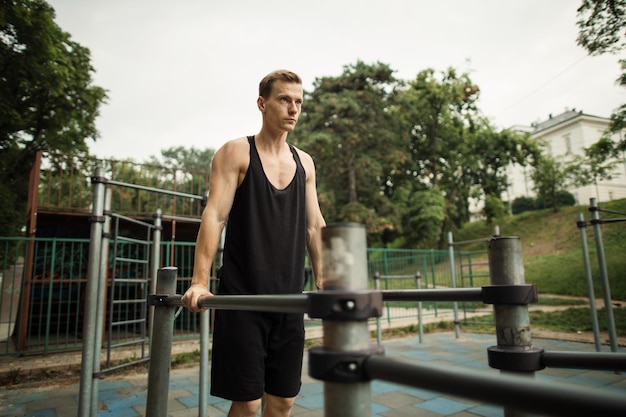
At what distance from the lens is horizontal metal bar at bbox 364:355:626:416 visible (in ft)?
1.39

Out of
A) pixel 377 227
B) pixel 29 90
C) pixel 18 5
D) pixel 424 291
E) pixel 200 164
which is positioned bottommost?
pixel 424 291

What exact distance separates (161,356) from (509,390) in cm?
136

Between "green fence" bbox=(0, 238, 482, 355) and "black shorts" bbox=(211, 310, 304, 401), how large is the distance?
161 inches

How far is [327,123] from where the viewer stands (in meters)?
18.0

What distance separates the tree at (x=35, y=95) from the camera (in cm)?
926

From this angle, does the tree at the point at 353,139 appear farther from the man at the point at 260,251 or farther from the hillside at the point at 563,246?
the man at the point at 260,251

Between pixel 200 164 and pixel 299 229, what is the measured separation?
4552 centimetres

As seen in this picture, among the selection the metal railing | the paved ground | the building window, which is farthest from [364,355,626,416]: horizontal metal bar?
the building window

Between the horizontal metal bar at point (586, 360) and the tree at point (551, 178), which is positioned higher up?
the tree at point (551, 178)

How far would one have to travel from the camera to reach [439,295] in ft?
3.77

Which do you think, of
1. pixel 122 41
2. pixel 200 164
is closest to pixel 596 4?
pixel 122 41

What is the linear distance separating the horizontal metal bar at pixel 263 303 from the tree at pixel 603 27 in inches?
318

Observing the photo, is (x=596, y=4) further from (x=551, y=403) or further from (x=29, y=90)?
(x=29, y=90)

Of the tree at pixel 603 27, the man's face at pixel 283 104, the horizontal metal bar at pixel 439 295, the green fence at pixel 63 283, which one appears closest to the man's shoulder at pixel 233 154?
the man's face at pixel 283 104
